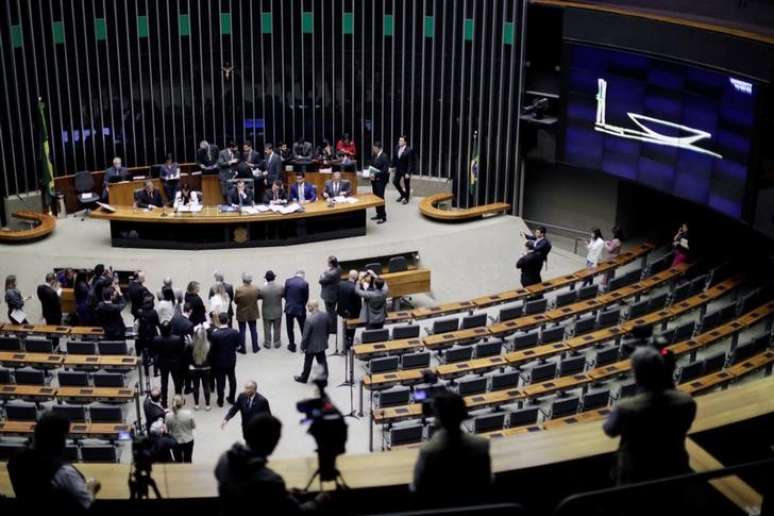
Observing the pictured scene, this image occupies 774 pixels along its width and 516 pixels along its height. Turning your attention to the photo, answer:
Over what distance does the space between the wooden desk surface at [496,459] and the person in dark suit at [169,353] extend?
6.67 m

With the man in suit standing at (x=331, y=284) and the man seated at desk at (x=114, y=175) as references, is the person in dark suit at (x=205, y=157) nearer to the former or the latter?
the man seated at desk at (x=114, y=175)

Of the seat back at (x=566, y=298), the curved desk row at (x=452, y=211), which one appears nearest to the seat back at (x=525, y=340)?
the seat back at (x=566, y=298)

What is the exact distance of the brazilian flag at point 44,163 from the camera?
61.0 ft

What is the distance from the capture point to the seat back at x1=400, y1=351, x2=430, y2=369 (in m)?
12.9

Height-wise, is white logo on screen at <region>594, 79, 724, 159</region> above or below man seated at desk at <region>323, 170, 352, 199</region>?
above

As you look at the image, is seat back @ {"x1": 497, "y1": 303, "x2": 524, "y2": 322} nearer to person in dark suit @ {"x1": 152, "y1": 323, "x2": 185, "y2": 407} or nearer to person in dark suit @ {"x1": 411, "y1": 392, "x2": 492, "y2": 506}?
→ person in dark suit @ {"x1": 152, "y1": 323, "x2": 185, "y2": 407}

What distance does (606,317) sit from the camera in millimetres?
14422

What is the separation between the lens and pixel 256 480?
14.6ft

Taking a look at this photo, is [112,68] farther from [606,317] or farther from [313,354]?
[606,317]

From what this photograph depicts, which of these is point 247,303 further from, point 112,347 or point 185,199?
point 185,199

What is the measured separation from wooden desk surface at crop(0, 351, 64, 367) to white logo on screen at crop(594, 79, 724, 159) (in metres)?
10.0

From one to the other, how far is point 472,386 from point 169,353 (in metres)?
3.63

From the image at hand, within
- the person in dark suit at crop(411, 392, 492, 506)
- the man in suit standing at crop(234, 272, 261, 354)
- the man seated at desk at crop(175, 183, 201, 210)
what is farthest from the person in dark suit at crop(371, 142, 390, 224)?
the person in dark suit at crop(411, 392, 492, 506)

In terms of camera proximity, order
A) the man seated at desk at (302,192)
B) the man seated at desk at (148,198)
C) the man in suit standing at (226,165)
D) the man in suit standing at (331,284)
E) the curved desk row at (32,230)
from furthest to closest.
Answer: the man in suit standing at (226,165) < the man seated at desk at (302,192) < the man seated at desk at (148,198) < the curved desk row at (32,230) < the man in suit standing at (331,284)
